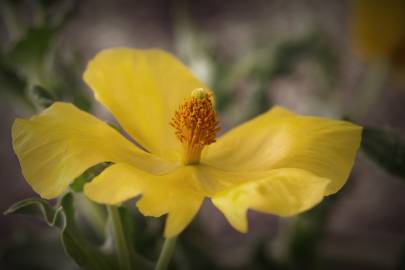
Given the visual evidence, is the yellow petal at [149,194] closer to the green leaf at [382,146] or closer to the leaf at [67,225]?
the leaf at [67,225]

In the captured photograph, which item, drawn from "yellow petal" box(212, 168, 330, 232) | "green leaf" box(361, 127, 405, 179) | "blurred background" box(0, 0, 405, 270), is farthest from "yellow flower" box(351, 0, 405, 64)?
"yellow petal" box(212, 168, 330, 232)

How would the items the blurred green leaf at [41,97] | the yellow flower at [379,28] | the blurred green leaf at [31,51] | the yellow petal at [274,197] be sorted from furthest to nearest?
the yellow flower at [379,28] → the blurred green leaf at [31,51] → the blurred green leaf at [41,97] → the yellow petal at [274,197]

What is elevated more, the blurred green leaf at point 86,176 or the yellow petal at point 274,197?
the yellow petal at point 274,197

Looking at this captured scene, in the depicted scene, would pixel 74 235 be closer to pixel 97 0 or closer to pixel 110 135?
pixel 110 135

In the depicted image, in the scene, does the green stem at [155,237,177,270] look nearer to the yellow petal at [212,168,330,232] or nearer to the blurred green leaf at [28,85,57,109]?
the yellow petal at [212,168,330,232]

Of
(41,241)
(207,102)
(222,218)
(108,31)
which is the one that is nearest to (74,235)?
(207,102)

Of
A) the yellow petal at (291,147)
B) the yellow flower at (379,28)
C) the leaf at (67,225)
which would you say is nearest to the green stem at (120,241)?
the leaf at (67,225)

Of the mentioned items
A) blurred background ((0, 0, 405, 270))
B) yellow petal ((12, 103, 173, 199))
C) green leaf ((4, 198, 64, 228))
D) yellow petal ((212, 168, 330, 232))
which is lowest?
blurred background ((0, 0, 405, 270))

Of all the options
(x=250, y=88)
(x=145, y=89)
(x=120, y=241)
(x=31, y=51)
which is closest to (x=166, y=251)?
(x=120, y=241)
